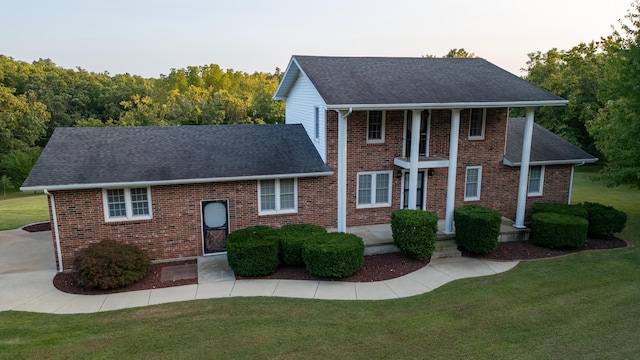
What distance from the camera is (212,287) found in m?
10.0

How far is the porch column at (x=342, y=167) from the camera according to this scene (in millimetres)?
11852

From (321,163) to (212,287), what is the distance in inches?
206

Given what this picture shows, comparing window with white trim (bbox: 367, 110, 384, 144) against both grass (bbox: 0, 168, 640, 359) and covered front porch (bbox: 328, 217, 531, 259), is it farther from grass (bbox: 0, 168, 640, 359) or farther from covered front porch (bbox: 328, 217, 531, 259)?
grass (bbox: 0, 168, 640, 359)

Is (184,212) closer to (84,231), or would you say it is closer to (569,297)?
(84,231)

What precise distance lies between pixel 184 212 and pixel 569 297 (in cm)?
1006

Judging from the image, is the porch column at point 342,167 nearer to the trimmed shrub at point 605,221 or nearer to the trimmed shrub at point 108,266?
the trimmed shrub at point 108,266

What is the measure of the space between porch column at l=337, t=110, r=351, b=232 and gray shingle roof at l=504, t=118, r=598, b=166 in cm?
652

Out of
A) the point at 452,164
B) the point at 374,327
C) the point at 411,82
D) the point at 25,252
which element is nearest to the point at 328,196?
the point at 452,164

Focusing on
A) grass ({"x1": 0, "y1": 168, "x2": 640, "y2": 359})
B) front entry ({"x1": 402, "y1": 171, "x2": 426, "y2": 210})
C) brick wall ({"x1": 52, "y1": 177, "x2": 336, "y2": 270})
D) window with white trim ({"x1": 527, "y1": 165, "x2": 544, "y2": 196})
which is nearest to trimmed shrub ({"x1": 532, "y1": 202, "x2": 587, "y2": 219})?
window with white trim ({"x1": 527, "y1": 165, "x2": 544, "y2": 196})

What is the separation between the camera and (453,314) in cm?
848

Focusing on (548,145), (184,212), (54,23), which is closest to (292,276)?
(184,212)

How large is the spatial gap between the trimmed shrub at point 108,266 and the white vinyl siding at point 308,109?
20.8 feet

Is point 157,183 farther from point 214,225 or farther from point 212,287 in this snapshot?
point 212,287

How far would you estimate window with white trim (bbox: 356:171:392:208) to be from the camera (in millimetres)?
13820
